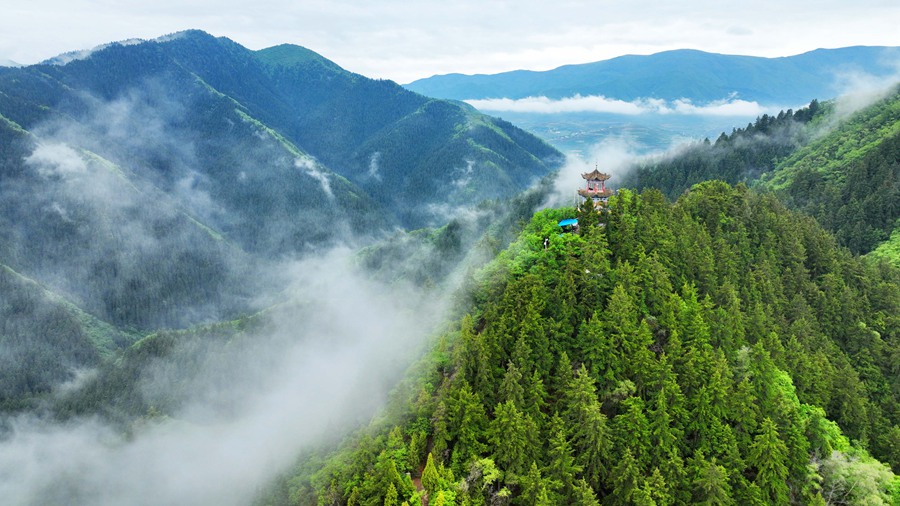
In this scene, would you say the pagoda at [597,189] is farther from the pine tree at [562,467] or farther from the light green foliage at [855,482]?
the pine tree at [562,467]

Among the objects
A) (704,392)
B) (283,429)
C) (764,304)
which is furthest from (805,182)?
Result: (283,429)

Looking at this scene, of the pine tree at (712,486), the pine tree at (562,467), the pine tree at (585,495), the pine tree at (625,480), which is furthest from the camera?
the pine tree at (562,467)

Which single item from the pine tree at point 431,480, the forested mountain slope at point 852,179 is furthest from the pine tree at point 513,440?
the forested mountain slope at point 852,179

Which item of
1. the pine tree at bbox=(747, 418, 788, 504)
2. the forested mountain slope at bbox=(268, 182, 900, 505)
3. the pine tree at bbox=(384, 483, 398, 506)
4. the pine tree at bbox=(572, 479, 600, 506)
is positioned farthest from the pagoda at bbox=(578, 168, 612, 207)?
the pine tree at bbox=(384, 483, 398, 506)

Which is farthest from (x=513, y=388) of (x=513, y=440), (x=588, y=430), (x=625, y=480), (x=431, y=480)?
(x=625, y=480)

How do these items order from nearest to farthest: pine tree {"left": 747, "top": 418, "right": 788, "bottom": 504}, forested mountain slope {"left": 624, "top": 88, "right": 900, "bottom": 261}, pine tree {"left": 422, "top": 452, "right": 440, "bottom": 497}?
pine tree {"left": 422, "top": 452, "right": 440, "bottom": 497}
pine tree {"left": 747, "top": 418, "right": 788, "bottom": 504}
forested mountain slope {"left": 624, "top": 88, "right": 900, "bottom": 261}

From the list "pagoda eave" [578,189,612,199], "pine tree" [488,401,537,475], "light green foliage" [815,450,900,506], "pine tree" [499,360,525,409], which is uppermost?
"pagoda eave" [578,189,612,199]

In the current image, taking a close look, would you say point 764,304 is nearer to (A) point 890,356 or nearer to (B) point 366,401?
(A) point 890,356

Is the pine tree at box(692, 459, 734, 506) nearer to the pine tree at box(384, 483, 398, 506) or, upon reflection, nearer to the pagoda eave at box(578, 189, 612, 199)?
the pine tree at box(384, 483, 398, 506)

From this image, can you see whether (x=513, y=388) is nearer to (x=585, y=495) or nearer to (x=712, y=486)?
(x=585, y=495)
